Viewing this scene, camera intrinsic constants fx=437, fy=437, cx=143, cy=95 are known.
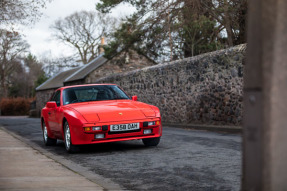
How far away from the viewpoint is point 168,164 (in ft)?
21.6

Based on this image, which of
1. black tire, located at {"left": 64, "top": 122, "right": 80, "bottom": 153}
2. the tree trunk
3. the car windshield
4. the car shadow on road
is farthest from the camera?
the tree trunk

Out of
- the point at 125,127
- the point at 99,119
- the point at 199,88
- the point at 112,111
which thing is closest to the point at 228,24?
the point at 199,88

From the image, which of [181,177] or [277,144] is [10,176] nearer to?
[181,177]

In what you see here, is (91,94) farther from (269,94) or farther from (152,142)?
(269,94)

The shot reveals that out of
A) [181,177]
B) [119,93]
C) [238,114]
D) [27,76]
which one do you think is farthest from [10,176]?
[27,76]

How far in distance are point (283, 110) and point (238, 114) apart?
11117 mm

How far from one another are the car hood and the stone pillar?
612 cm

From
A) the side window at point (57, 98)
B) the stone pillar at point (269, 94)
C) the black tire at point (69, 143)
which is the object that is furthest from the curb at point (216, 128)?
the stone pillar at point (269, 94)

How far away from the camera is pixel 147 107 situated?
28.9ft

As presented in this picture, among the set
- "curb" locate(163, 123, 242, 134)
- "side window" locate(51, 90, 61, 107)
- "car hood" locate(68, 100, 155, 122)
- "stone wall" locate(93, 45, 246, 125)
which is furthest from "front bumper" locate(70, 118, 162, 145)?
"stone wall" locate(93, 45, 246, 125)

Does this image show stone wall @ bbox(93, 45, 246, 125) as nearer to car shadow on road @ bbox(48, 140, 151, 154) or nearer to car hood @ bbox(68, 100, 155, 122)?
car shadow on road @ bbox(48, 140, 151, 154)

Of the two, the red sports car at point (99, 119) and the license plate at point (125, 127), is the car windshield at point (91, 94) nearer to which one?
the red sports car at point (99, 119)

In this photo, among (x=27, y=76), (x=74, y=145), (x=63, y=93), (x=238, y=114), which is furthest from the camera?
(x=27, y=76)

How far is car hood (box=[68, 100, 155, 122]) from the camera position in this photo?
26.8 feet
